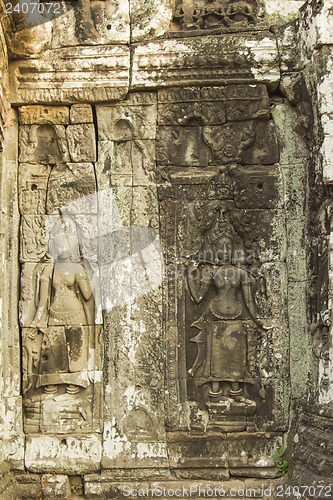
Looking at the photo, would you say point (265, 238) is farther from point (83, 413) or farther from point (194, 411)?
point (83, 413)

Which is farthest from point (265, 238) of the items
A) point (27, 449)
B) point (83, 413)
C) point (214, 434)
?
point (27, 449)

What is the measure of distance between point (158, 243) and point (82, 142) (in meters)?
1.21

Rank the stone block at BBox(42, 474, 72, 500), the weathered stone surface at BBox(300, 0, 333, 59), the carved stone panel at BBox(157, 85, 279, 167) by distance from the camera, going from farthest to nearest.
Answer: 1. the carved stone panel at BBox(157, 85, 279, 167)
2. the stone block at BBox(42, 474, 72, 500)
3. the weathered stone surface at BBox(300, 0, 333, 59)

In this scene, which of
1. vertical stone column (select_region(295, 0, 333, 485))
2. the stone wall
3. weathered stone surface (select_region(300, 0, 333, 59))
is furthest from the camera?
the stone wall

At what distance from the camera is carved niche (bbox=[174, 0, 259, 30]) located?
21.1 feet

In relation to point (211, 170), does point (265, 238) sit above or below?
below

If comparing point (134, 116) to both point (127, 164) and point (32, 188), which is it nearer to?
Result: point (127, 164)

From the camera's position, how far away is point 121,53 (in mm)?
6281

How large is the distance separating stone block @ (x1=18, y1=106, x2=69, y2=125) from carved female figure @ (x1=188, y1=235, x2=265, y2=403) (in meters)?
1.89

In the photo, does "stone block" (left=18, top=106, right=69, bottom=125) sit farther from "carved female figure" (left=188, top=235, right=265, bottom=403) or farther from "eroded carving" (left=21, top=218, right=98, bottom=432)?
"carved female figure" (left=188, top=235, right=265, bottom=403)

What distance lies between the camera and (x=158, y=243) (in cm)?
634

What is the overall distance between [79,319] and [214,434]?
1621 millimetres

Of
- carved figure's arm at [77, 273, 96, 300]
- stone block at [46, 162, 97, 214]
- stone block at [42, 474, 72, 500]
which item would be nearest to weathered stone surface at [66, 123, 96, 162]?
stone block at [46, 162, 97, 214]

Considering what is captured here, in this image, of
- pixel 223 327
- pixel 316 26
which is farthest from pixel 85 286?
pixel 316 26
